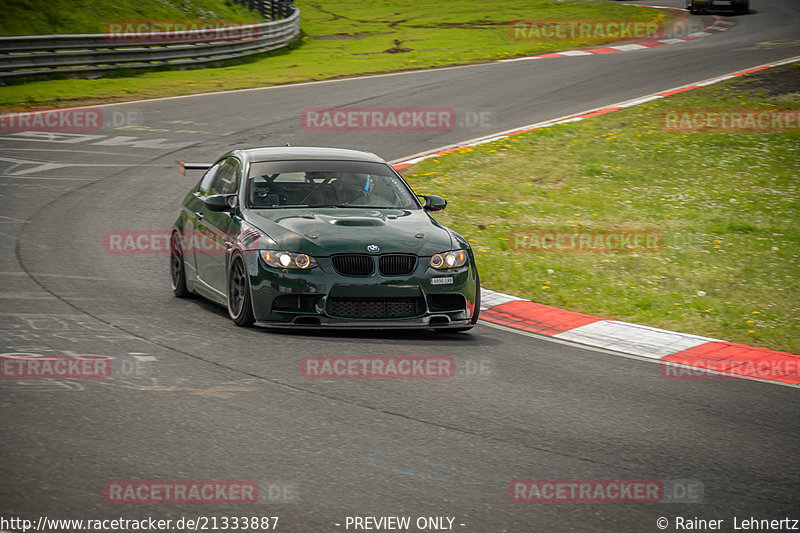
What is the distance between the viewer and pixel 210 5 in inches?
1569

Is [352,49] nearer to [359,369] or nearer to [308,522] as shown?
[359,369]

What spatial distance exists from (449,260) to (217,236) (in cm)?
221

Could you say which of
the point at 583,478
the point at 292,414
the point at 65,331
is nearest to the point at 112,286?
the point at 65,331

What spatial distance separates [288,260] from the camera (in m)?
8.20

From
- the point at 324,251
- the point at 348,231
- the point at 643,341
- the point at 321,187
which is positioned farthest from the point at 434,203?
the point at 643,341

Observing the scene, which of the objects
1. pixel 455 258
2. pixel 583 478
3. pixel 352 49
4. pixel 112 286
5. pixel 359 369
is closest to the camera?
pixel 583 478

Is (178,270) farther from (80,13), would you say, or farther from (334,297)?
(80,13)

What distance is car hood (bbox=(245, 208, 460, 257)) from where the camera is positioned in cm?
828

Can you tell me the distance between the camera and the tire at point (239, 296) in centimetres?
835

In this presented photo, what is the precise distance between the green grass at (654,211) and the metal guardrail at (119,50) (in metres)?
13.1

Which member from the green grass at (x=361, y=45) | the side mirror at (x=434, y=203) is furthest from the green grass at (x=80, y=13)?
the side mirror at (x=434, y=203)

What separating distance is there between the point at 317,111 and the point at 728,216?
35.7ft

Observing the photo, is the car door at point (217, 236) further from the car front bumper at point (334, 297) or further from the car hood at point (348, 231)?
the car front bumper at point (334, 297)

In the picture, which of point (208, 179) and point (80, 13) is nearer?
point (208, 179)
